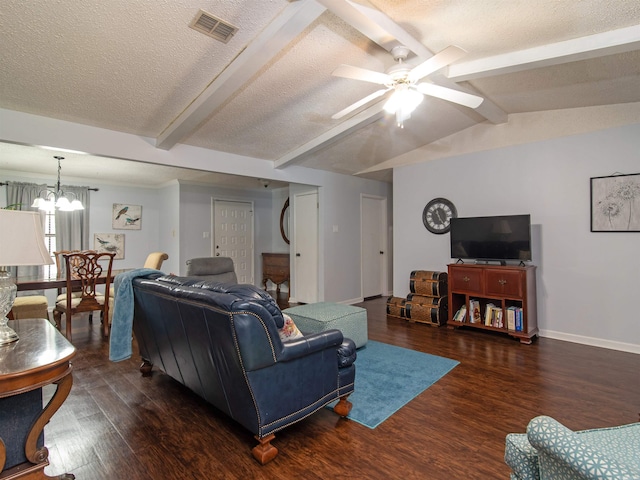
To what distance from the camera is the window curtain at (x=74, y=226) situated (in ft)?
18.2

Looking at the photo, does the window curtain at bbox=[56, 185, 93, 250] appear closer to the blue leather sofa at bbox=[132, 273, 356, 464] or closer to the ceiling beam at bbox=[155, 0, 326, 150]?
the ceiling beam at bbox=[155, 0, 326, 150]

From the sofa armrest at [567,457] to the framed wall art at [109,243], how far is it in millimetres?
6876

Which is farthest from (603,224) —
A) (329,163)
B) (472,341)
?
(329,163)

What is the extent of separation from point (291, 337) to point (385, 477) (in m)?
0.83

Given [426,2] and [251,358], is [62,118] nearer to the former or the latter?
[251,358]

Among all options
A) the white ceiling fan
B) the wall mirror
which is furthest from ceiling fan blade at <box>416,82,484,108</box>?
the wall mirror

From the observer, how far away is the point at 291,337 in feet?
6.40

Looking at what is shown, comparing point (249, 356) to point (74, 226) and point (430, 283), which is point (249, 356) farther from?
point (74, 226)

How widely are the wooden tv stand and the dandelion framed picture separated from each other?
32.7 inches

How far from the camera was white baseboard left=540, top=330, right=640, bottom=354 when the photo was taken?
336 centimetres

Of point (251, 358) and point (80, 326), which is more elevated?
point (251, 358)

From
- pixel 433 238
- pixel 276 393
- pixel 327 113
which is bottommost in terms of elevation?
pixel 276 393

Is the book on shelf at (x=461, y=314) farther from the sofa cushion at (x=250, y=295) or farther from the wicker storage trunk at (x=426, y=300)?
the sofa cushion at (x=250, y=295)

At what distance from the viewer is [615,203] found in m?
3.46
